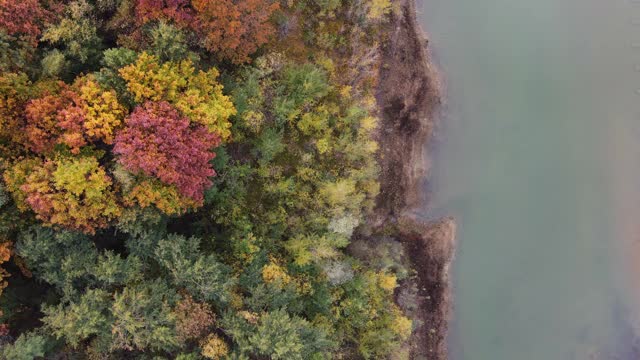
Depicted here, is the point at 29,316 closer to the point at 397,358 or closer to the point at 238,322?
the point at 238,322

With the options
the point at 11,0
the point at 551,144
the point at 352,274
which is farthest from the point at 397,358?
the point at 11,0

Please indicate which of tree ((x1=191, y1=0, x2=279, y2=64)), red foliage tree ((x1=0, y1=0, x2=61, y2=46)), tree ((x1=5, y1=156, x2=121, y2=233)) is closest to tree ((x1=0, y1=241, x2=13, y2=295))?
tree ((x1=5, y1=156, x2=121, y2=233))

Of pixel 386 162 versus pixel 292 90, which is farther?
pixel 386 162

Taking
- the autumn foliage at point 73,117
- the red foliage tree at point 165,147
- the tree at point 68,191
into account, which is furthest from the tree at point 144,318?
the autumn foliage at point 73,117

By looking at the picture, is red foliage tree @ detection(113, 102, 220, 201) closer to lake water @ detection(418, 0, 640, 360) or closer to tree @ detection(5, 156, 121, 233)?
tree @ detection(5, 156, 121, 233)

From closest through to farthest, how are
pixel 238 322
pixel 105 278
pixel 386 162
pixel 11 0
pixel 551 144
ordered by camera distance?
1. pixel 11 0
2. pixel 105 278
3. pixel 238 322
4. pixel 386 162
5. pixel 551 144
